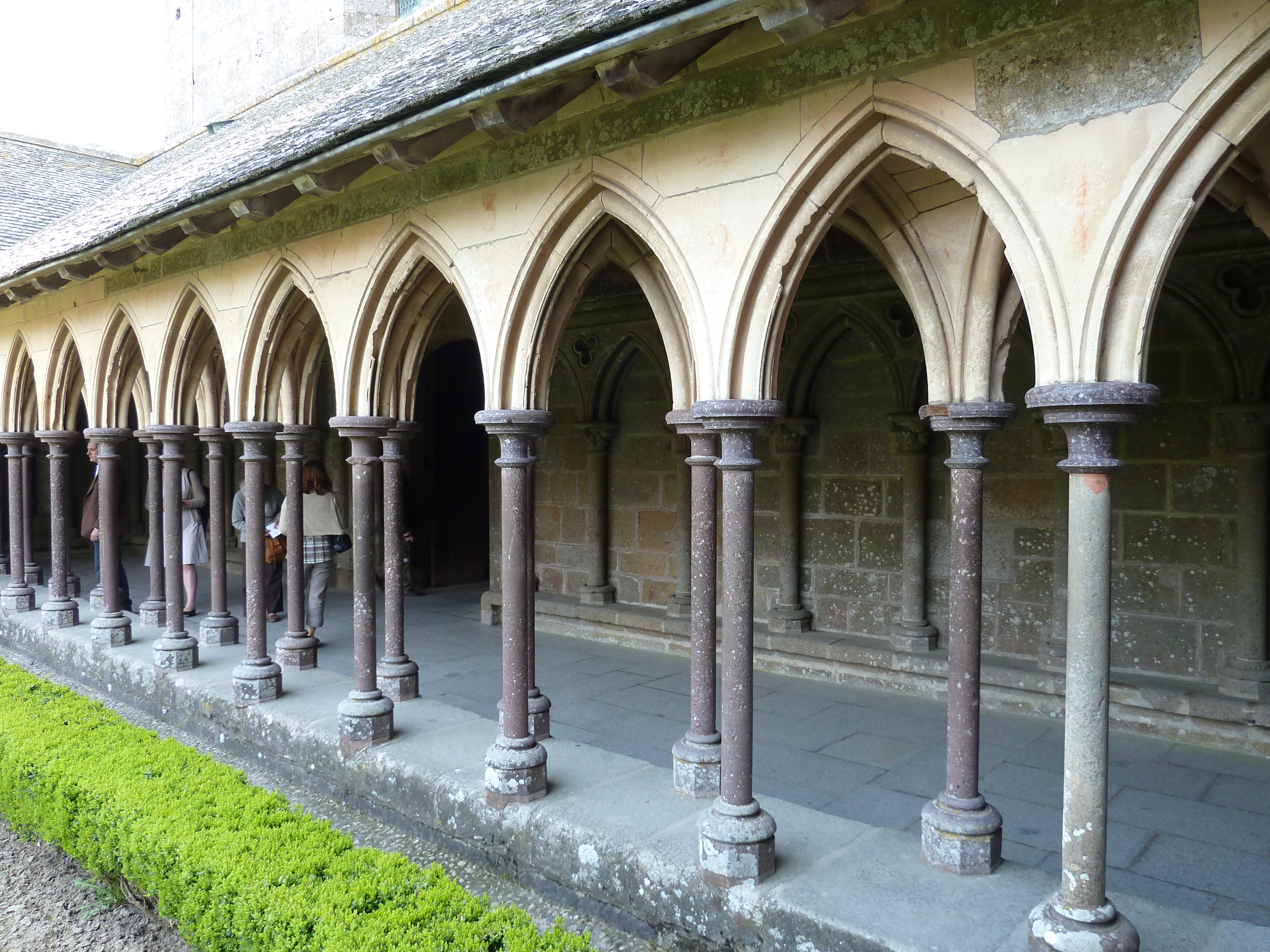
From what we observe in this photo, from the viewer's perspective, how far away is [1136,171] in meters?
2.64

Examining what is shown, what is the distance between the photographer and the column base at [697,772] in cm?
389

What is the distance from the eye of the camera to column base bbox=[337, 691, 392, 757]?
4691 mm

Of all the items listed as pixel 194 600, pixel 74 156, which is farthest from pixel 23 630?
pixel 74 156

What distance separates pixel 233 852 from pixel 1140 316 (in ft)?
12.0

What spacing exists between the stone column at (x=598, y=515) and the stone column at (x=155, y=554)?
11.4 feet

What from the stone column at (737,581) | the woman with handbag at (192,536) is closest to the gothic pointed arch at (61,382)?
the woman with handbag at (192,536)

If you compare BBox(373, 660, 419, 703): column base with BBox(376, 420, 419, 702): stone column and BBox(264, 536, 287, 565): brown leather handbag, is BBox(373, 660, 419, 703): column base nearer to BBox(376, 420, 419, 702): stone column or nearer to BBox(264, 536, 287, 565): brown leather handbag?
BBox(376, 420, 419, 702): stone column

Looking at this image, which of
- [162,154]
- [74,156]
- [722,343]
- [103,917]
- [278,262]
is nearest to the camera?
[722,343]

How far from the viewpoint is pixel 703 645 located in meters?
4.00

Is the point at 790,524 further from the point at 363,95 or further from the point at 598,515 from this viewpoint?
the point at 363,95

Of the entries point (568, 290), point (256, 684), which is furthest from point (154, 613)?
point (568, 290)

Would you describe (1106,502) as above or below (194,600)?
above

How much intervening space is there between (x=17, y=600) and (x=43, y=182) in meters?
7.95

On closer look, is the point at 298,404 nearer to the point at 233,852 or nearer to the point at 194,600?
the point at 233,852
